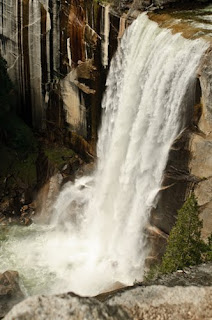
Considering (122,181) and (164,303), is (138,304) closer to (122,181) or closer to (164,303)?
(164,303)

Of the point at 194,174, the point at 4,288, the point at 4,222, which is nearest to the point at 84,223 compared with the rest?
the point at 4,222

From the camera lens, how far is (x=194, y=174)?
49.1 feet

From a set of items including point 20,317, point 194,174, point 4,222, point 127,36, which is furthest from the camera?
point 4,222

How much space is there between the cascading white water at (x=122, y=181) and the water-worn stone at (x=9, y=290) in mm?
756

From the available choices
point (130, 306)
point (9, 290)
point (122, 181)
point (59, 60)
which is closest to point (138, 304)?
point (130, 306)

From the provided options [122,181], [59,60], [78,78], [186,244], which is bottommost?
[122,181]

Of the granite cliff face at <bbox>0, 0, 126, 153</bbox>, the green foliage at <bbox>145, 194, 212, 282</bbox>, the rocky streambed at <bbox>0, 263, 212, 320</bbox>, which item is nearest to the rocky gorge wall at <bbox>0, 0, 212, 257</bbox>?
the granite cliff face at <bbox>0, 0, 126, 153</bbox>

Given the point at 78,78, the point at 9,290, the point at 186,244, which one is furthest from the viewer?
the point at 78,78

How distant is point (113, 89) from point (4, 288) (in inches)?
397

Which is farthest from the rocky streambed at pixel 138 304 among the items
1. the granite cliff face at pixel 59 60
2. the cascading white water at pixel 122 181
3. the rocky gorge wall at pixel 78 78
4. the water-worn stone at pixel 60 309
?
the granite cliff face at pixel 59 60

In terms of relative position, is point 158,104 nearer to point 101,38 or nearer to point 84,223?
point 101,38

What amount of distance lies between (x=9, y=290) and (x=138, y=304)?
11.1 m

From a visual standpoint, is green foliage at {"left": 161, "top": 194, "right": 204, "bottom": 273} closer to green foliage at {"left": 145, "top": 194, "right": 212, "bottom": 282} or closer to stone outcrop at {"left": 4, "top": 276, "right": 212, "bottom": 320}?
green foliage at {"left": 145, "top": 194, "right": 212, "bottom": 282}

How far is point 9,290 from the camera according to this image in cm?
1639
